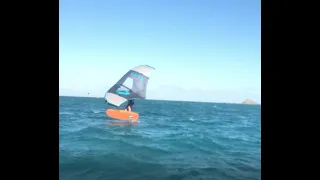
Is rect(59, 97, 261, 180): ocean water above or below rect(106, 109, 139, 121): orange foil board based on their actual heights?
below

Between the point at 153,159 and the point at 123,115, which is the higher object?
the point at 123,115

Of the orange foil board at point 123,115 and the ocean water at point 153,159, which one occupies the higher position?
the orange foil board at point 123,115

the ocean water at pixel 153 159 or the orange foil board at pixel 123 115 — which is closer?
the ocean water at pixel 153 159

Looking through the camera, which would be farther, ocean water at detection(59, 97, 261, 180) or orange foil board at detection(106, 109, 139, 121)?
orange foil board at detection(106, 109, 139, 121)

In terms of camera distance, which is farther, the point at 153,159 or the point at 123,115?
the point at 123,115
